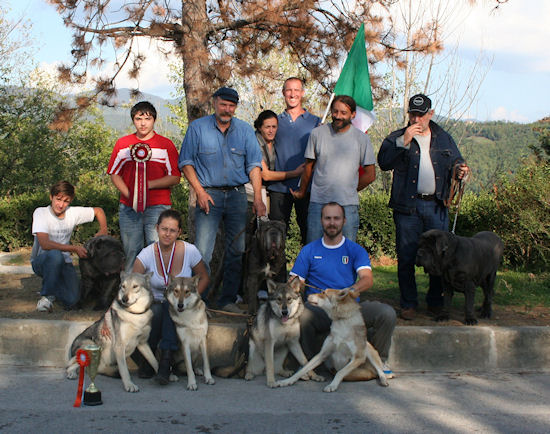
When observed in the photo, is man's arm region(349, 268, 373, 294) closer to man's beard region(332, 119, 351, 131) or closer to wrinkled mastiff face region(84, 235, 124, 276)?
man's beard region(332, 119, 351, 131)

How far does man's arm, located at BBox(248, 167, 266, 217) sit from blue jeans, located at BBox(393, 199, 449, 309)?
1507 millimetres

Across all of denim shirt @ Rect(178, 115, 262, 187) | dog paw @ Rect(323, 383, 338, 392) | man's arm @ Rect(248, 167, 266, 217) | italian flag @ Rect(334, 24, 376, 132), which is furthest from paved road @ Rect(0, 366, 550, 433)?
italian flag @ Rect(334, 24, 376, 132)

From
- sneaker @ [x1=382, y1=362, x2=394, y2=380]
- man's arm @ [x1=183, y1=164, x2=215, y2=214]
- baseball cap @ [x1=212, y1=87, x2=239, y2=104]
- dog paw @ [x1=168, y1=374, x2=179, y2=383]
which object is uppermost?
baseball cap @ [x1=212, y1=87, x2=239, y2=104]

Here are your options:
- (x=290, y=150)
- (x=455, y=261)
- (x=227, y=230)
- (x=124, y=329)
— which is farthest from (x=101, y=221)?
(x=455, y=261)

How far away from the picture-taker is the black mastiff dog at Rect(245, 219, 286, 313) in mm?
6113

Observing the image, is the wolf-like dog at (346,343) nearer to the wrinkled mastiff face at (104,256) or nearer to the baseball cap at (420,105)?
the baseball cap at (420,105)

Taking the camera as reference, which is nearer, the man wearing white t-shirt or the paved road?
the paved road

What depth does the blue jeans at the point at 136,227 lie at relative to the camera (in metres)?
6.49

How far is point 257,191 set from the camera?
21.0ft

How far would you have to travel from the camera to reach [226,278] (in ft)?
21.5

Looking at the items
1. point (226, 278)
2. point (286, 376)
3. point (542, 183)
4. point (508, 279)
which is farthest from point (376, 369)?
point (542, 183)

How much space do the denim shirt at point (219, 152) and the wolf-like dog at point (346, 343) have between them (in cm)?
192

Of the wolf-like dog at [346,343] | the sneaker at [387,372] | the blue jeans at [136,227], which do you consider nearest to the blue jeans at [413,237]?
the sneaker at [387,372]

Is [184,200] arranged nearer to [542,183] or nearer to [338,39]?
[338,39]
